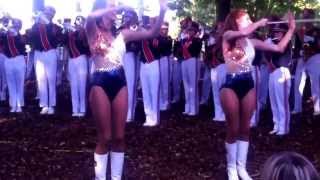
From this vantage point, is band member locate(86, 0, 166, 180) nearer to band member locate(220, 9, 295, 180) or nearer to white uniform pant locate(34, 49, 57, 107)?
band member locate(220, 9, 295, 180)

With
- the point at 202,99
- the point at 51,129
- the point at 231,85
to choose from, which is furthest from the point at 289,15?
the point at 202,99

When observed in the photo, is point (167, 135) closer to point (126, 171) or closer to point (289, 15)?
point (126, 171)

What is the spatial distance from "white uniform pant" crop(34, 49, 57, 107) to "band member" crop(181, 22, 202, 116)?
2454mm

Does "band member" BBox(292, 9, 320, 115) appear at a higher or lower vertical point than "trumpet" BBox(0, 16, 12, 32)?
lower

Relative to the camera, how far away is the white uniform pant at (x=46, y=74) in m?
10.9

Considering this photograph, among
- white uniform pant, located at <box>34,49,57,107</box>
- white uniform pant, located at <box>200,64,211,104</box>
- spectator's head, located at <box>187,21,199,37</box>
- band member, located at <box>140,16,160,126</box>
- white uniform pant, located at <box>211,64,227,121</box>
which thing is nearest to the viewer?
band member, located at <box>140,16,160,126</box>

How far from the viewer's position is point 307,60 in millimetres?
10492

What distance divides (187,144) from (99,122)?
2962 millimetres

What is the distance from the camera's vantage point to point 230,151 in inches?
237

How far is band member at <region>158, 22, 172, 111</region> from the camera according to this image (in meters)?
10.4

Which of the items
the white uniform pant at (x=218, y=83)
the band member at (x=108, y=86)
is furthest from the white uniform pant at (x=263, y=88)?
the band member at (x=108, y=86)

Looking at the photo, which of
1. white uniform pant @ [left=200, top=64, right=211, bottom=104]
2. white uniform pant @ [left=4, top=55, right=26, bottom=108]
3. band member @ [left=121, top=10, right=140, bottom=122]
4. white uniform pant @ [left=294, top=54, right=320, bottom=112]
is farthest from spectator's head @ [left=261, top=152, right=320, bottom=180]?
white uniform pant @ [left=200, top=64, right=211, bottom=104]

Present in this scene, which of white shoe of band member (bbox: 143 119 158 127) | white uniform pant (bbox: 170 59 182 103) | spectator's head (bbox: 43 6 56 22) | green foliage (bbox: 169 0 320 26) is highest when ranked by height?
green foliage (bbox: 169 0 320 26)

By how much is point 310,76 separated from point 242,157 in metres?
5.09
